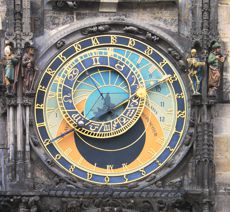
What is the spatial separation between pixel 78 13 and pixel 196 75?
1.92m

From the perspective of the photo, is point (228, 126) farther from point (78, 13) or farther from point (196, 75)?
point (78, 13)

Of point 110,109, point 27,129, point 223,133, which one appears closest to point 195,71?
point 223,133

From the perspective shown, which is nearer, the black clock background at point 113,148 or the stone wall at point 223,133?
the stone wall at point 223,133

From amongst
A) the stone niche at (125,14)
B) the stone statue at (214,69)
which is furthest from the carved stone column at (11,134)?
the stone statue at (214,69)

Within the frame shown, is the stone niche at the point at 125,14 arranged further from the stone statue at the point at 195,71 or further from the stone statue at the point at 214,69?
the stone statue at the point at 214,69

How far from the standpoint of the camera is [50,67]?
23391mm

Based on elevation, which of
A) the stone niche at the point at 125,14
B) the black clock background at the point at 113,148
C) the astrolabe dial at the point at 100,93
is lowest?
the black clock background at the point at 113,148

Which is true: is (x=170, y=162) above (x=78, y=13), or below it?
below

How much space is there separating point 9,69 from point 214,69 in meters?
2.86

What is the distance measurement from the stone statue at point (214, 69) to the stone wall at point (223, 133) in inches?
10.6

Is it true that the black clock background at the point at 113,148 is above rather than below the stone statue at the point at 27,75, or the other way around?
below

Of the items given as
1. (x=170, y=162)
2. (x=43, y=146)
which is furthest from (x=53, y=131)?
(x=170, y=162)

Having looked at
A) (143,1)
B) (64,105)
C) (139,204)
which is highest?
(143,1)

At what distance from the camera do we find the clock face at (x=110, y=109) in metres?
23.1
